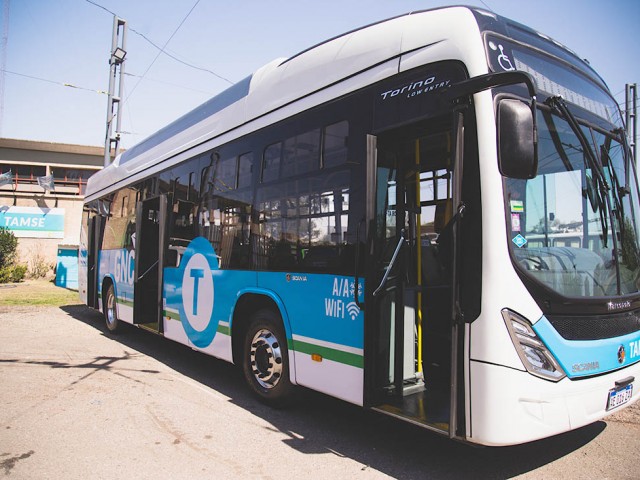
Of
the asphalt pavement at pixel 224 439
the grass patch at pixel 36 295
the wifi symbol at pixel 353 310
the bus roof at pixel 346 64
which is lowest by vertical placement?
the asphalt pavement at pixel 224 439

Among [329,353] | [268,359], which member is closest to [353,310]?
[329,353]

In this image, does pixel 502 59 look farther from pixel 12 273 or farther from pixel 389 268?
pixel 12 273

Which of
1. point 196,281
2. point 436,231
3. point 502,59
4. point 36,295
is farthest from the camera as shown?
point 36,295

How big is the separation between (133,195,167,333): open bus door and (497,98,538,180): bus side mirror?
5.80 metres

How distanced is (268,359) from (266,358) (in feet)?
0.19

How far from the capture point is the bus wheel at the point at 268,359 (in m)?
4.94

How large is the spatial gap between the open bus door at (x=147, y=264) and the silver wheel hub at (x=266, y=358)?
9.43 ft

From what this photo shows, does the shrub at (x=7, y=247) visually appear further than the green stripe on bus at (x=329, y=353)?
Yes

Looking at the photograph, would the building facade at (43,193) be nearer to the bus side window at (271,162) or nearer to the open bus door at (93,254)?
the open bus door at (93,254)

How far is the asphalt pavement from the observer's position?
3764mm

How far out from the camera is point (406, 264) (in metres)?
4.01

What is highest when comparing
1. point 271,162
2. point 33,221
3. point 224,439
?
point 33,221

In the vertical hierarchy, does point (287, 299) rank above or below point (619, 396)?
above

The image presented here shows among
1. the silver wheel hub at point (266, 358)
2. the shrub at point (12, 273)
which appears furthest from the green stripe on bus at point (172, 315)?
the shrub at point (12, 273)
